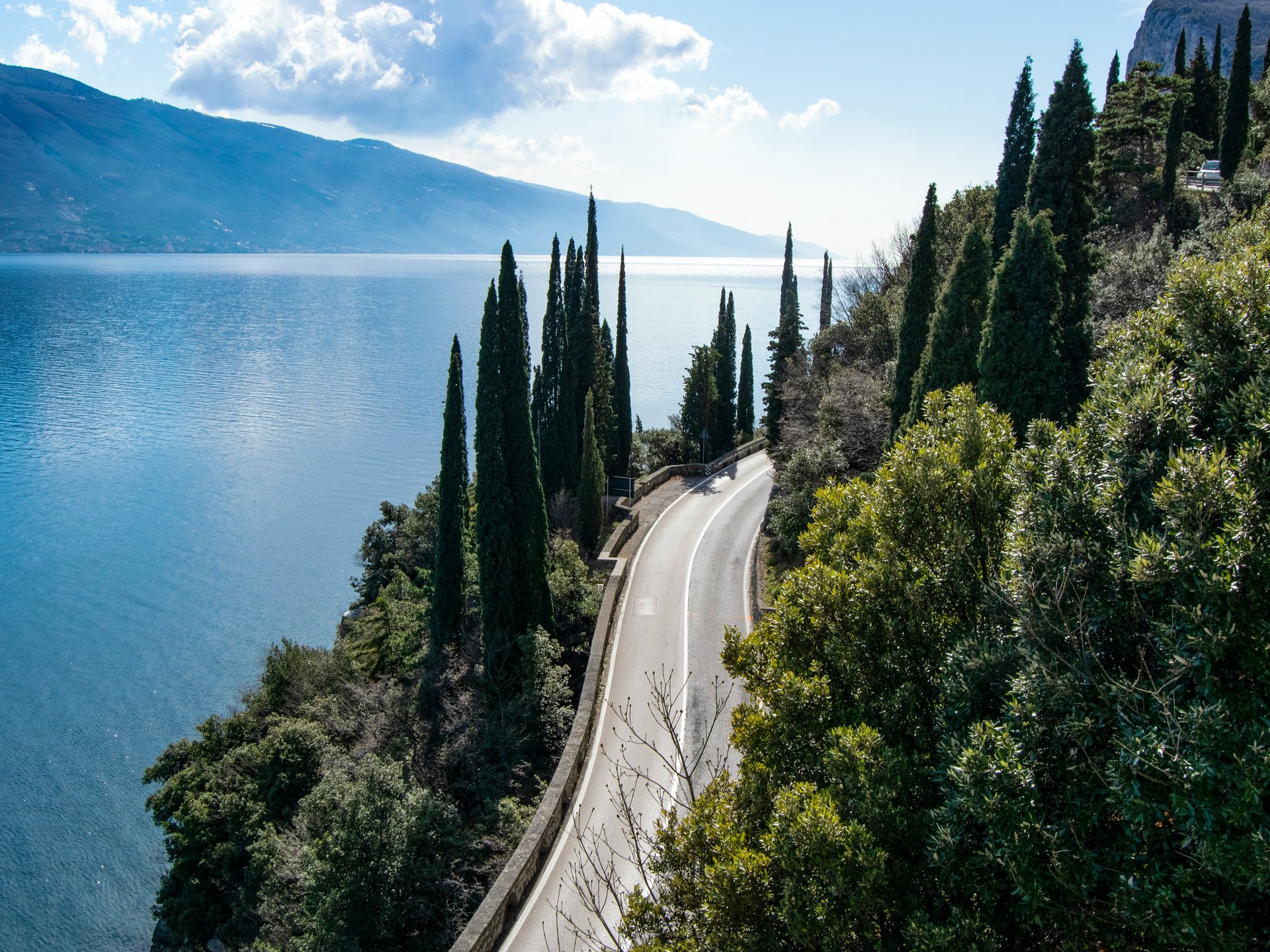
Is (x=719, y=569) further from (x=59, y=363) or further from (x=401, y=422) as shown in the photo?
(x=59, y=363)

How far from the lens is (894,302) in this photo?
3089 centimetres

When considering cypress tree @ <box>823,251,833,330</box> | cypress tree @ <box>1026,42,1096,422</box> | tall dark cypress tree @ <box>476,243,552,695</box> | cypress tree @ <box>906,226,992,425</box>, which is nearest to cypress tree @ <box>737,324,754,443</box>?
cypress tree @ <box>823,251,833,330</box>

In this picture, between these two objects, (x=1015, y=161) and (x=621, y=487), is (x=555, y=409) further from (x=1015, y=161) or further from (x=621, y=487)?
(x=1015, y=161)

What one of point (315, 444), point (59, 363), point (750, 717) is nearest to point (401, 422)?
point (315, 444)

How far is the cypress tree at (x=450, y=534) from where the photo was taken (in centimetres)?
2581

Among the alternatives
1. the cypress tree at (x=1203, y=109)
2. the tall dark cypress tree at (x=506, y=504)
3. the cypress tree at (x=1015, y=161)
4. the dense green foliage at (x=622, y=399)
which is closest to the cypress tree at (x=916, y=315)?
the cypress tree at (x=1015, y=161)

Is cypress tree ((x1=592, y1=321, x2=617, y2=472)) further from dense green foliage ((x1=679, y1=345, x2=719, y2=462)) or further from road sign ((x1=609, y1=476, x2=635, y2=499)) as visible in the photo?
dense green foliage ((x1=679, y1=345, x2=719, y2=462))

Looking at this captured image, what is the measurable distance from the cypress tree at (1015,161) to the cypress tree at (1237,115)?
1458 cm

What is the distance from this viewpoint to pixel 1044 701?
6004mm

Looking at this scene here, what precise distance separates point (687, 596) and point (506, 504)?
6944mm

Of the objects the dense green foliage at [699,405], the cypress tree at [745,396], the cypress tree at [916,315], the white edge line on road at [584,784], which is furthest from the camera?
the cypress tree at [745,396]

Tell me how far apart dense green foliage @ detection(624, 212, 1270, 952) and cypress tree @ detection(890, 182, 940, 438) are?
1348 cm

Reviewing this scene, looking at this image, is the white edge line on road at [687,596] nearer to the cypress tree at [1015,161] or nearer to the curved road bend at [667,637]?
the curved road bend at [667,637]

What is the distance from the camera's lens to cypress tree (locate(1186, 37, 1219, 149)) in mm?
37594
